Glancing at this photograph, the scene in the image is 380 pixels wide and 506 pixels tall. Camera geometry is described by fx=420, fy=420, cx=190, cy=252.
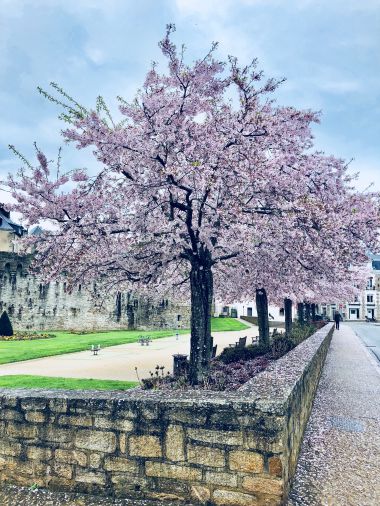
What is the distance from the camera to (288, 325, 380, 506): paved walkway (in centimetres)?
445

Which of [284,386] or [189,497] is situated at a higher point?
[284,386]

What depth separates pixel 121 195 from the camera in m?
9.59

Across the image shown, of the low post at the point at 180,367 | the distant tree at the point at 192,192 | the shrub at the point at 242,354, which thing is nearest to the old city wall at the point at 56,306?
the shrub at the point at 242,354

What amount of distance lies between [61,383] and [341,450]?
767 cm

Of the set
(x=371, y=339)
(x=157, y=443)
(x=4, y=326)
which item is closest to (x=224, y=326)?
(x=371, y=339)

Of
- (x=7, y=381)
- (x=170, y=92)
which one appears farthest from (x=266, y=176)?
(x=7, y=381)

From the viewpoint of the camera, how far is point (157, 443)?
4203 mm

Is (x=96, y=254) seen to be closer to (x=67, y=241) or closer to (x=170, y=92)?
(x=67, y=241)

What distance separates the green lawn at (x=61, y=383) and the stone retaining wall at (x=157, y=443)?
608 cm

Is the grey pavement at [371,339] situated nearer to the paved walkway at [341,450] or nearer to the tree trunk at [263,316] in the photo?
the tree trunk at [263,316]

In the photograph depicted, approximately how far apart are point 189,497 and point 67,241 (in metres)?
6.05

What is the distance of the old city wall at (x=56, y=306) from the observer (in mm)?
34906

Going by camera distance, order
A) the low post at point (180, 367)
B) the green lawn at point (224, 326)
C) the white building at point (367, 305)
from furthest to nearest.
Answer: the white building at point (367, 305) < the green lawn at point (224, 326) < the low post at point (180, 367)

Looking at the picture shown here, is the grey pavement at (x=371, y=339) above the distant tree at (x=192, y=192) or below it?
below
